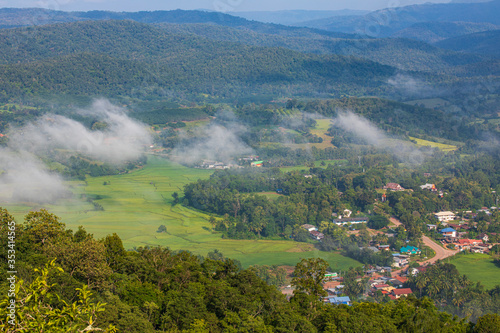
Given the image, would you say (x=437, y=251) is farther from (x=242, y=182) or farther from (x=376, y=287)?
(x=242, y=182)

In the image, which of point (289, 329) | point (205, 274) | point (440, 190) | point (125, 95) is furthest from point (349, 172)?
point (125, 95)

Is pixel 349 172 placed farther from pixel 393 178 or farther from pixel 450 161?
pixel 450 161

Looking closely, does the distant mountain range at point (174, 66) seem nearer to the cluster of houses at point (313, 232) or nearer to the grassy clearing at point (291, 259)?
the cluster of houses at point (313, 232)

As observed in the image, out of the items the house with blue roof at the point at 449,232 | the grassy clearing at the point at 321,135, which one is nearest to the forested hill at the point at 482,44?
the grassy clearing at the point at 321,135

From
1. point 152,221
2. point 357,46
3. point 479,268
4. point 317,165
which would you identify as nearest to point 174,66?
point 317,165

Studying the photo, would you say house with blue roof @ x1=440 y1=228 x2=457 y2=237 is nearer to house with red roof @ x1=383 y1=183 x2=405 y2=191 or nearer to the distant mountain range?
house with red roof @ x1=383 y1=183 x2=405 y2=191

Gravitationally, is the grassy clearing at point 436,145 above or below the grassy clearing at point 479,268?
above
